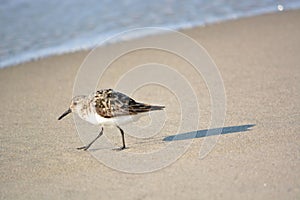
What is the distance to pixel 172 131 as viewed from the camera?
524 centimetres

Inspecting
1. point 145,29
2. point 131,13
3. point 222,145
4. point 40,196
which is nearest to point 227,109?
point 222,145

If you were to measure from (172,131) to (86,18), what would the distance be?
4874 mm

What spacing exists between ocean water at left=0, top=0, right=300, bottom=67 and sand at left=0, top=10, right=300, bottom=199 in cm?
61

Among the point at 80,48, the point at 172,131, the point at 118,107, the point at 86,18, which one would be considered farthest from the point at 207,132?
the point at 86,18

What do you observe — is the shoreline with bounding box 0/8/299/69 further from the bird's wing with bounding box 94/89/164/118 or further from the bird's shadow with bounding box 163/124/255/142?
the bird's shadow with bounding box 163/124/255/142

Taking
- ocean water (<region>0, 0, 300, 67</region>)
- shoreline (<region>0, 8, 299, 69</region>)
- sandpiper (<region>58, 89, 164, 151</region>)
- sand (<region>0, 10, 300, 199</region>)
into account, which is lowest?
ocean water (<region>0, 0, 300, 67</region>)

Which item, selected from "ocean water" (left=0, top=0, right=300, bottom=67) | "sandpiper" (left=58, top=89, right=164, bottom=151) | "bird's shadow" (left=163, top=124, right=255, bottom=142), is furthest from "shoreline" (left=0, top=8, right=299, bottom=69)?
"bird's shadow" (left=163, top=124, right=255, bottom=142)

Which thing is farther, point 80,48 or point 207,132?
point 80,48

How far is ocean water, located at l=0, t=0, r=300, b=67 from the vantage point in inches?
335

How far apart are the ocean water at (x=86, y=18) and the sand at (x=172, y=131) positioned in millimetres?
609

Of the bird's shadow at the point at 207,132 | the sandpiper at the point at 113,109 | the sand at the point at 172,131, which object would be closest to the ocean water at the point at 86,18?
the sand at the point at 172,131

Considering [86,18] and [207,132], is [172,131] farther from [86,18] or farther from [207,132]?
[86,18]

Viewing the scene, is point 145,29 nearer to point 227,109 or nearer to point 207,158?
point 227,109

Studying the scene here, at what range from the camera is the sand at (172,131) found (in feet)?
13.4
